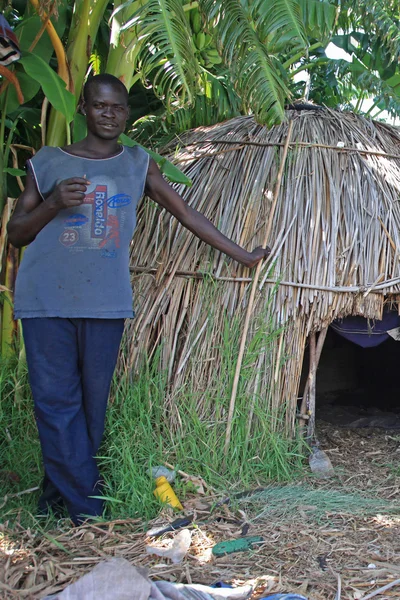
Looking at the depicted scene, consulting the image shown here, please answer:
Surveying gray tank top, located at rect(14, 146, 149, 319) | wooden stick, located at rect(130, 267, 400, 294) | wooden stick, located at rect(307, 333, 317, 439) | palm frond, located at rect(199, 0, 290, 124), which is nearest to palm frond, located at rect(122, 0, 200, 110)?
palm frond, located at rect(199, 0, 290, 124)

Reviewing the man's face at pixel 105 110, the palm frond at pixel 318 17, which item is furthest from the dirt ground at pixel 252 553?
the palm frond at pixel 318 17

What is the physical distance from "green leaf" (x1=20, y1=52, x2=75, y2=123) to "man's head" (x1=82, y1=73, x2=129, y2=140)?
352 millimetres

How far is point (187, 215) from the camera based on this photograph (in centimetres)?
302

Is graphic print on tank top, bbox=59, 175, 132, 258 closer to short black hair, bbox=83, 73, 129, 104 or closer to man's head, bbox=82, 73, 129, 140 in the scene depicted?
man's head, bbox=82, 73, 129, 140

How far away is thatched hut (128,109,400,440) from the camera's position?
3438mm

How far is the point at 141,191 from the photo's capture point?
9.29 feet

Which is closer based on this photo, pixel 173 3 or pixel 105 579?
pixel 105 579

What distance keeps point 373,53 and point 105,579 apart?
6.16 m

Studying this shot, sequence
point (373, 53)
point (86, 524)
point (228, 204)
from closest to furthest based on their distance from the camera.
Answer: point (86, 524)
point (228, 204)
point (373, 53)

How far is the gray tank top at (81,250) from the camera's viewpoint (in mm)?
2652

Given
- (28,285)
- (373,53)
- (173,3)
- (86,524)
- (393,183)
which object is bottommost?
(86,524)

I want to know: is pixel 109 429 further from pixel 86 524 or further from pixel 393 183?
pixel 393 183


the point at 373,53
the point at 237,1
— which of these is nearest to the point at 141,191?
the point at 237,1

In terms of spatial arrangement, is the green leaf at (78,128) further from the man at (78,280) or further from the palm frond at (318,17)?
the palm frond at (318,17)
